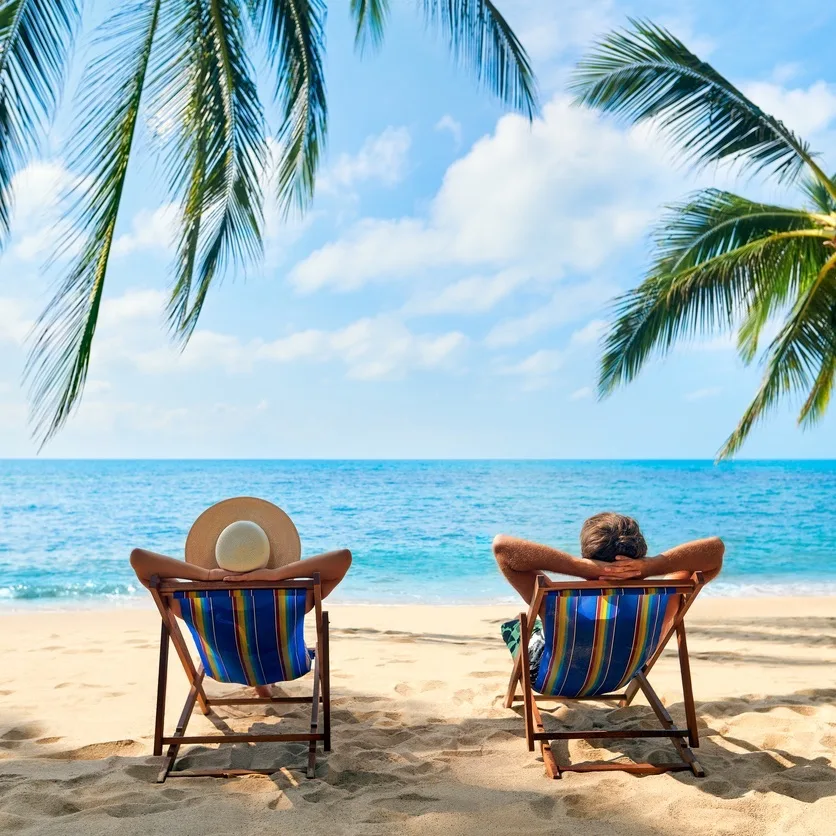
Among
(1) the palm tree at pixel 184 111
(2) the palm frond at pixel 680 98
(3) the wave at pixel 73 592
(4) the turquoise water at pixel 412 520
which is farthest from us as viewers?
(4) the turquoise water at pixel 412 520

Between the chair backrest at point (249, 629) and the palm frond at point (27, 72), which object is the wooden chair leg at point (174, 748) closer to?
the chair backrest at point (249, 629)

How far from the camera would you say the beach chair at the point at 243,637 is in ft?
8.97

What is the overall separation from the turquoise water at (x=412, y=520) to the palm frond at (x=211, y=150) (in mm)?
6235

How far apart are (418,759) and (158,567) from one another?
1182mm

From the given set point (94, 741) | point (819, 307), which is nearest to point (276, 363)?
point (819, 307)

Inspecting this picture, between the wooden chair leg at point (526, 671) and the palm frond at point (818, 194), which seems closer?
the wooden chair leg at point (526, 671)

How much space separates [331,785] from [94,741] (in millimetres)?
1109

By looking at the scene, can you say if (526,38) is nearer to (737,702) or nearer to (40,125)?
(40,125)

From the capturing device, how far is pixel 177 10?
4.46m

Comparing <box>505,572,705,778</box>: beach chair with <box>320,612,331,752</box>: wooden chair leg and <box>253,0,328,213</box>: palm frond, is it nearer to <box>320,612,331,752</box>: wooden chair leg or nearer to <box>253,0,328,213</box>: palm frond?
<box>320,612,331,752</box>: wooden chair leg

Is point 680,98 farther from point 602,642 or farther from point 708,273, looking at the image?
point 602,642

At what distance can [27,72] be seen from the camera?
3.95 meters

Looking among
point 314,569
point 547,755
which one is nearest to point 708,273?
point 547,755

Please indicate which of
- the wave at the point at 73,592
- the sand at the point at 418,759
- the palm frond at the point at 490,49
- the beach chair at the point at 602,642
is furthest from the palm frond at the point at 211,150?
the wave at the point at 73,592
